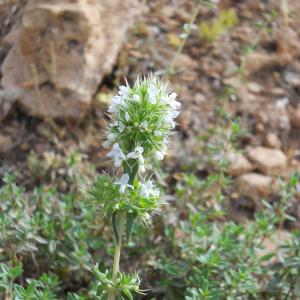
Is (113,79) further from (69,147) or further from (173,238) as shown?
(173,238)

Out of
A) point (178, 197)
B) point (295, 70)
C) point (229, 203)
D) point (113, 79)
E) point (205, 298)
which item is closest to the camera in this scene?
point (205, 298)

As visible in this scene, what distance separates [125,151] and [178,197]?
176cm

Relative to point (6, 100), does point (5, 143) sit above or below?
below

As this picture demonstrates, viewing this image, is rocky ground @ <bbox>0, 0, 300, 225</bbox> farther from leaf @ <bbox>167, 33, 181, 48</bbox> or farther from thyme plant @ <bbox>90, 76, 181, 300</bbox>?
thyme plant @ <bbox>90, 76, 181, 300</bbox>

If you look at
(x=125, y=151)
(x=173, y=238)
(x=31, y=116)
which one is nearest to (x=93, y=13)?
(x=31, y=116)

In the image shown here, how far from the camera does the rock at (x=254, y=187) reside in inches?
192

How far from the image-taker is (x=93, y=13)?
5.10 m

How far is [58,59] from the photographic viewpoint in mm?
4992

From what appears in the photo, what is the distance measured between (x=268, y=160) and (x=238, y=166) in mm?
326

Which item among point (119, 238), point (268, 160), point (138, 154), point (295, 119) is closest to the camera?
point (138, 154)

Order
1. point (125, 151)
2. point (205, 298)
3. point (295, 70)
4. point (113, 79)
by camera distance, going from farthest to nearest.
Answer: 1. point (295, 70)
2. point (113, 79)
3. point (205, 298)
4. point (125, 151)

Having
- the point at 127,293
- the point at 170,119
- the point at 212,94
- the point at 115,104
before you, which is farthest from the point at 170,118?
the point at 212,94

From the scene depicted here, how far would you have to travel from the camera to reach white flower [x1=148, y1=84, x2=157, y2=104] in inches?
97.8

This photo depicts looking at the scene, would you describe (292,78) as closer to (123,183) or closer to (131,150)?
(131,150)
